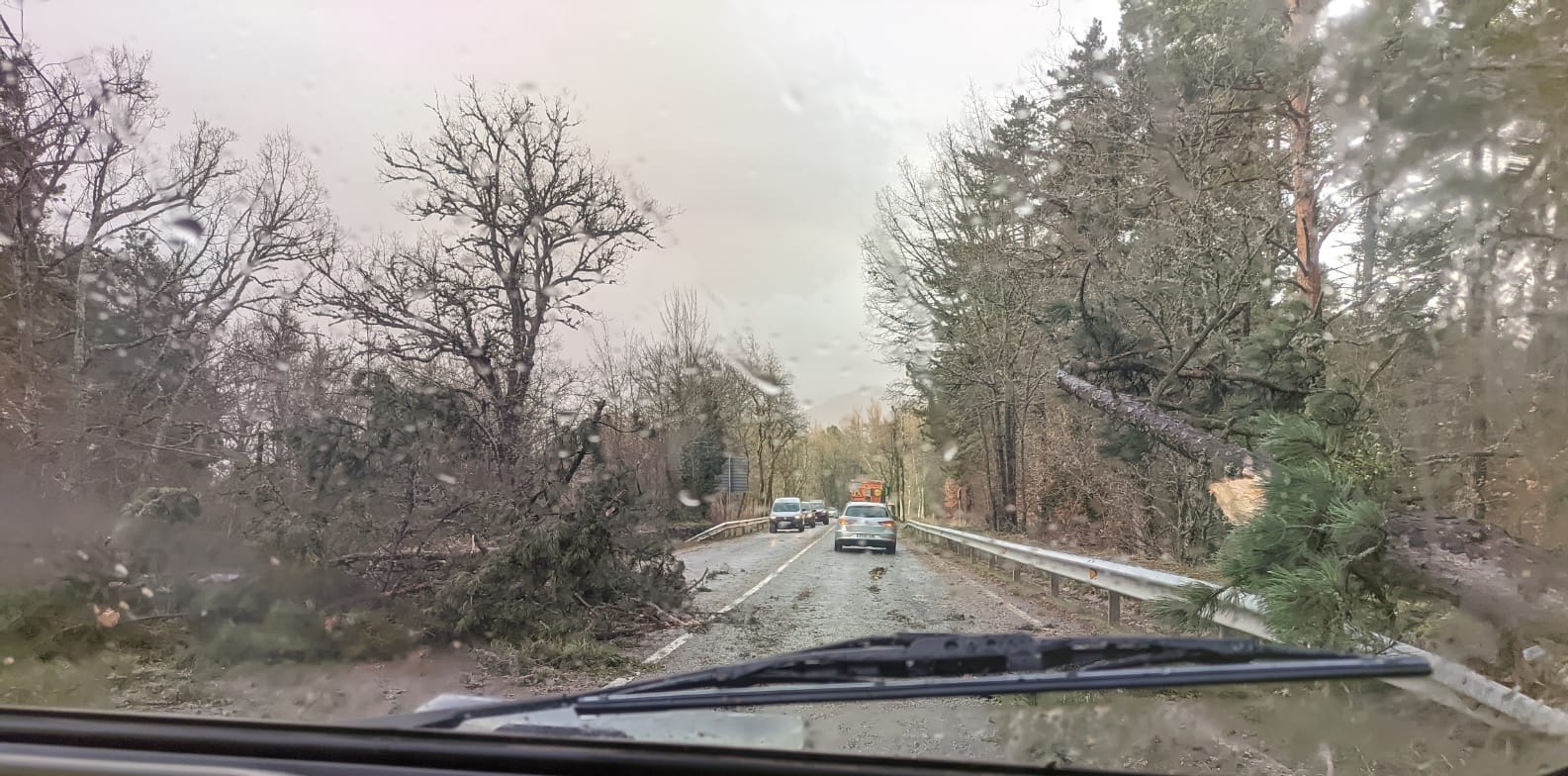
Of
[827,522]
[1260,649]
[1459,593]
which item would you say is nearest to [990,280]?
[1459,593]

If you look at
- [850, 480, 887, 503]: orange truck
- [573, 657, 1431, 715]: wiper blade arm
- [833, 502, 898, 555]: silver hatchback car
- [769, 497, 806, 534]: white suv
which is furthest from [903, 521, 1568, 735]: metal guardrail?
[850, 480, 887, 503]: orange truck

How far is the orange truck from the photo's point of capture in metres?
35.2

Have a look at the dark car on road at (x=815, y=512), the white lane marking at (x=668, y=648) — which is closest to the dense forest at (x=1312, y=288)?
the white lane marking at (x=668, y=648)

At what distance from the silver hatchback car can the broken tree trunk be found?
14152 mm

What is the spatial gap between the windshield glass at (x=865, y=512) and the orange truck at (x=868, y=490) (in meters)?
15.4

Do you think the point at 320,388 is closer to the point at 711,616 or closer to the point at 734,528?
the point at 711,616

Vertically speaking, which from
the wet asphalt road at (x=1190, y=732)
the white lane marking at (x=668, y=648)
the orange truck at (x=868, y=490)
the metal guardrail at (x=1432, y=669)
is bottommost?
the white lane marking at (x=668, y=648)

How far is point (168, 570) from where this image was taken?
615cm

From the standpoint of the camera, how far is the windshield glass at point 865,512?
18.6 m

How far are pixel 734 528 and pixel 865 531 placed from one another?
16.2 ft

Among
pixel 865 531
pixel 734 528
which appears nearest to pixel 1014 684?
pixel 865 531

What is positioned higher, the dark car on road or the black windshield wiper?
the black windshield wiper

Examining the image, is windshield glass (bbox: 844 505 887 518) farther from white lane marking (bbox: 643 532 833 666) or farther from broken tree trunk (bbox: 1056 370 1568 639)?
broken tree trunk (bbox: 1056 370 1568 639)

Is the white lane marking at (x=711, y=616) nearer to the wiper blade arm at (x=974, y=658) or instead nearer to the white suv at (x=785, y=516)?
the wiper blade arm at (x=974, y=658)
